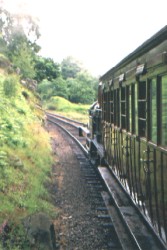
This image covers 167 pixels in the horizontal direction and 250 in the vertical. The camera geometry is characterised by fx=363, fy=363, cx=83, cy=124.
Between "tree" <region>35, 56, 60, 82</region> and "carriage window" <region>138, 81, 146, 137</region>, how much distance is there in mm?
40268

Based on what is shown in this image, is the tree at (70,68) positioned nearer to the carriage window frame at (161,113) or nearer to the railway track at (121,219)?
the railway track at (121,219)

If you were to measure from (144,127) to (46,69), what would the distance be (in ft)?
139

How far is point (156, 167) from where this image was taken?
4586 millimetres

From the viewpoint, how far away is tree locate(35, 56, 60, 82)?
4538cm

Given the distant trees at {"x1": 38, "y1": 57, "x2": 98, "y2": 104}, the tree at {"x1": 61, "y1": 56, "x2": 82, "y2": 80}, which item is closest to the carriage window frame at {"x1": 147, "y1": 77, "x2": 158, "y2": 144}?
the distant trees at {"x1": 38, "y1": 57, "x2": 98, "y2": 104}

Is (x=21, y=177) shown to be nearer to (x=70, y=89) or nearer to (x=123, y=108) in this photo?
(x=123, y=108)

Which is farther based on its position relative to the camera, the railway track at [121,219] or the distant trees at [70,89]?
the distant trees at [70,89]

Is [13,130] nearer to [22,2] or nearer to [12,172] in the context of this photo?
[12,172]

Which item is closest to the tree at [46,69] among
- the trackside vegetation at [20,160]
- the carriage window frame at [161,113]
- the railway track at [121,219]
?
the trackside vegetation at [20,160]

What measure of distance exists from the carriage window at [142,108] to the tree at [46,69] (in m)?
40.3

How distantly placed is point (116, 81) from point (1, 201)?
135 inches

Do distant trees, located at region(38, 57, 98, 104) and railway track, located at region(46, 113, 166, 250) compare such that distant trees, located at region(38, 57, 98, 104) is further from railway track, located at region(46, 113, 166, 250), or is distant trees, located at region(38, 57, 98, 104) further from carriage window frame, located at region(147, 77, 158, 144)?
carriage window frame, located at region(147, 77, 158, 144)

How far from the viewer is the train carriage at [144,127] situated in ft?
14.2

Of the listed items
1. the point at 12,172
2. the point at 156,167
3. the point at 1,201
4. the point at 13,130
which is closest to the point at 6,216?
the point at 1,201
